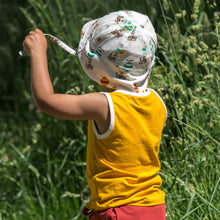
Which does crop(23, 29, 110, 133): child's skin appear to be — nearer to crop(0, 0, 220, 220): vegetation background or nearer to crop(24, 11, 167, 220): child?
crop(24, 11, 167, 220): child

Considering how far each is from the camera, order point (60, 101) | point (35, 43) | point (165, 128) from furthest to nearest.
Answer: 1. point (165, 128)
2. point (35, 43)
3. point (60, 101)

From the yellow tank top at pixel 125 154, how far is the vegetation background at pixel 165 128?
0.39 metres

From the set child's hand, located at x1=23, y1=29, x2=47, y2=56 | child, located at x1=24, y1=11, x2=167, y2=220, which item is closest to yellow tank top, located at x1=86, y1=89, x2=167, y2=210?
child, located at x1=24, y1=11, x2=167, y2=220

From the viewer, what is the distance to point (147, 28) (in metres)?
1.53

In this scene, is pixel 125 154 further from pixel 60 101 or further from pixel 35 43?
pixel 35 43

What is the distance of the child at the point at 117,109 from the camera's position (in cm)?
144

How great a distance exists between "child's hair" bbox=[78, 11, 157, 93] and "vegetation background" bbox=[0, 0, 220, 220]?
48 cm

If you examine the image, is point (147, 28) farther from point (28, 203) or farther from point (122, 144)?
point (28, 203)

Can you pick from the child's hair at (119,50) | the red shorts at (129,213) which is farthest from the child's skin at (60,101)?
the red shorts at (129,213)

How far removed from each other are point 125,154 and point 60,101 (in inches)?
13.1

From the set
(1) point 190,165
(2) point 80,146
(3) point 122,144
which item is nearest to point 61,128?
(2) point 80,146

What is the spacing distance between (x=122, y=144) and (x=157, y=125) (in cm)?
19

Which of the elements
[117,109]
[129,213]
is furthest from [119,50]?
[129,213]

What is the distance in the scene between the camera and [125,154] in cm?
153
